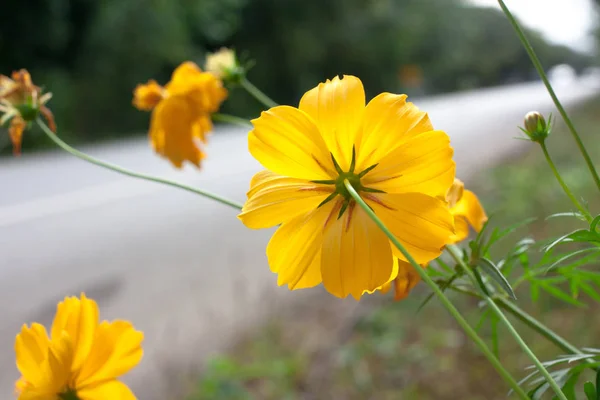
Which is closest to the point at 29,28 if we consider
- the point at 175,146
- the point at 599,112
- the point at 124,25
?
the point at 124,25

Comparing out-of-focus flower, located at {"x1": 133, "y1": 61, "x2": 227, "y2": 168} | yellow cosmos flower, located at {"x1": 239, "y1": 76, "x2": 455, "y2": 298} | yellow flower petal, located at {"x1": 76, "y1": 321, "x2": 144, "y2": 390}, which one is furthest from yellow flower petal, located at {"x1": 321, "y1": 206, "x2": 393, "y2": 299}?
out-of-focus flower, located at {"x1": 133, "y1": 61, "x2": 227, "y2": 168}

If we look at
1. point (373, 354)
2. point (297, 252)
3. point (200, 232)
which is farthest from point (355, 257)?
point (200, 232)

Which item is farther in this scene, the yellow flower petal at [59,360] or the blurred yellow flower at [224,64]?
the blurred yellow flower at [224,64]

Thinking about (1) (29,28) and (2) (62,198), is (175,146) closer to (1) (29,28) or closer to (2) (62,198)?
(2) (62,198)

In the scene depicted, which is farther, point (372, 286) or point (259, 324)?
point (259, 324)

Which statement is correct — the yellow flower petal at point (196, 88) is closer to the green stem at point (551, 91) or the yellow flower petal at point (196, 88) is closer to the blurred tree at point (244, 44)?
the green stem at point (551, 91)

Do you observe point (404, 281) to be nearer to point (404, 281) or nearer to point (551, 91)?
point (404, 281)

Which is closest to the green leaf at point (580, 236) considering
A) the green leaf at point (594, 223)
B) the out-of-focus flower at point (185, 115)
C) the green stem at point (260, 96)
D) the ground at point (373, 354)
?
the green leaf at point (594, 223)
